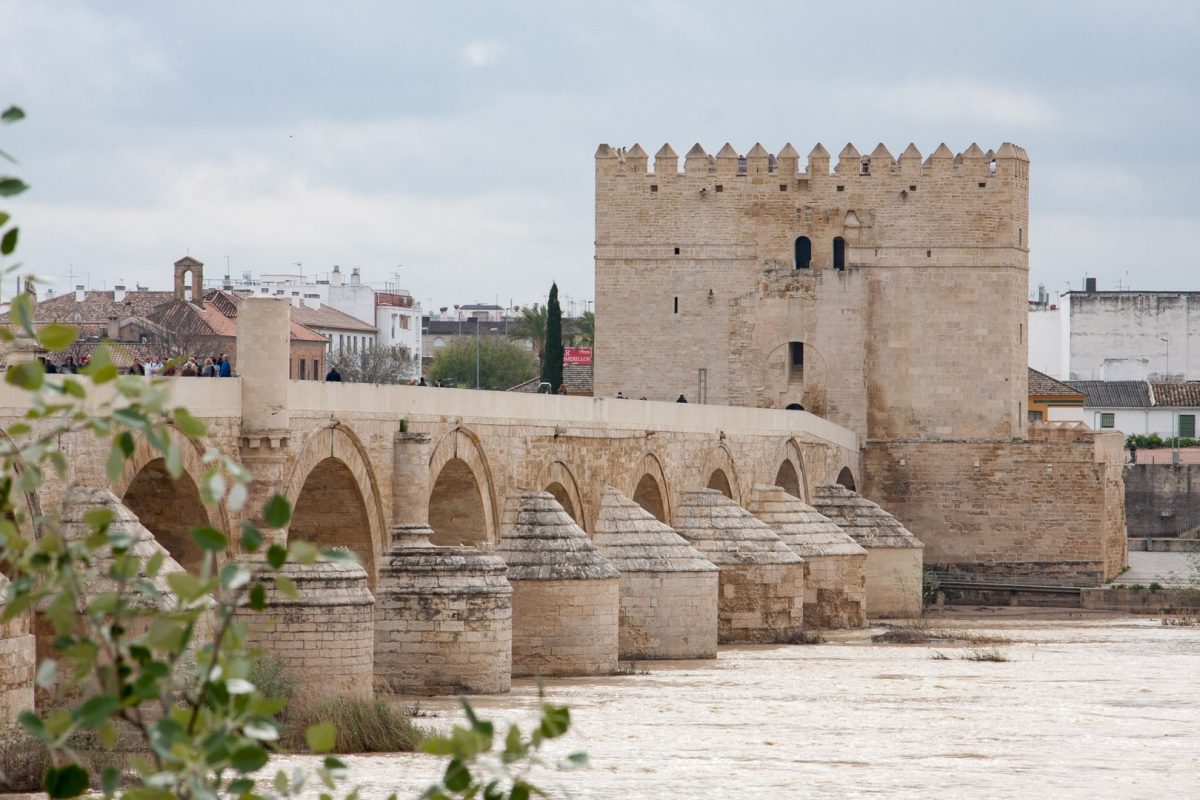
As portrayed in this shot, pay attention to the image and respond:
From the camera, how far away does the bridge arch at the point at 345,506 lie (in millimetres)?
16906

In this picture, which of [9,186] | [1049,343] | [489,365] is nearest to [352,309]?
[489,365]

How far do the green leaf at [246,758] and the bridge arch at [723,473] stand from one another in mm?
22101

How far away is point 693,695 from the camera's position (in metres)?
17.6

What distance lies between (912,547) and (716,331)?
7.36 m

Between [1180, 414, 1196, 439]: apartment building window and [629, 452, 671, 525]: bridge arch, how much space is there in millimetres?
34435

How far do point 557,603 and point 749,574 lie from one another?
5.41 metres

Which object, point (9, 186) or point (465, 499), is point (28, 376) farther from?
point (465, 499)

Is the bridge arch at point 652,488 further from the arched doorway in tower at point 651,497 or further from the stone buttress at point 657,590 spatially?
the stone buttress at point 657,590

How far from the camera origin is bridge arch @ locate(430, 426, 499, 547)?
19.1 m

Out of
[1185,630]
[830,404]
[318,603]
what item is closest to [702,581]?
[318,603]

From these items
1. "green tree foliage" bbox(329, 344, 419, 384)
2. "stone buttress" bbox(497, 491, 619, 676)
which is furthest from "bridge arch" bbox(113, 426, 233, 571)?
"green tree foliage" bbox(329, 344, 419, 384)

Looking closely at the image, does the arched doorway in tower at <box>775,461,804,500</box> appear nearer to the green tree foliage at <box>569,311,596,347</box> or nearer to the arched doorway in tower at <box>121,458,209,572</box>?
the arched doorway in tower at <box>121,458,209,572</box>

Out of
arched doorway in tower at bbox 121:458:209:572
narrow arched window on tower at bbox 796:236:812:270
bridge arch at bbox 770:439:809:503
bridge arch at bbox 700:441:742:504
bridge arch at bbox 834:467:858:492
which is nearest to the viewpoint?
arched doorway in tower at bbox 121:458:209:572

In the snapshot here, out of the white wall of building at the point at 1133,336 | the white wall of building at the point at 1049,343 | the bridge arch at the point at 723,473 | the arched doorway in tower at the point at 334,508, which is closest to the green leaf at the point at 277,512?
the arched doorway in tower at the point at 334,508
